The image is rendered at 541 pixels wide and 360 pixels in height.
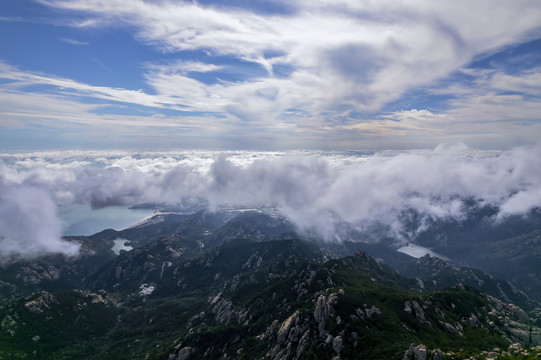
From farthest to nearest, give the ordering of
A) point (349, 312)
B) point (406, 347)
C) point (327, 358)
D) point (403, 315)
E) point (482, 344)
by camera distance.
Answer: point (403, 315) → point (349, 312) → point (482, 344) → point (327, 358) → point (406, 347)

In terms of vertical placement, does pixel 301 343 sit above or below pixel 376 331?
below

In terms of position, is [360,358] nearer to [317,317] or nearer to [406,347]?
[406,347]

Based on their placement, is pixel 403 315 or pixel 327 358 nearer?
pixel 327 358

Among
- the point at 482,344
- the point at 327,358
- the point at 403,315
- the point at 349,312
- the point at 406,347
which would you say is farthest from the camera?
the point at 403,315

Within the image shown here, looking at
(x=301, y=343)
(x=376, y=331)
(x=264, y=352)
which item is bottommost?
(x=264, y=352)

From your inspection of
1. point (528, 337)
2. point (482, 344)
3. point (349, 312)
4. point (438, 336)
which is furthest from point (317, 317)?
point (528, 337)

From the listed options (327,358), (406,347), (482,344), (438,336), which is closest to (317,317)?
(327,358)

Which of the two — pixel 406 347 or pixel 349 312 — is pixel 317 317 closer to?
pixel 349 312

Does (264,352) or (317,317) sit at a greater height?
(317,317)

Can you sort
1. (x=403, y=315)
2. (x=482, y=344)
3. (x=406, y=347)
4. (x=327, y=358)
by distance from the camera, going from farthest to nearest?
(x=403, y=315) < (x=482, y=344) < (x=327, y=358) < (x=406, y=347)
